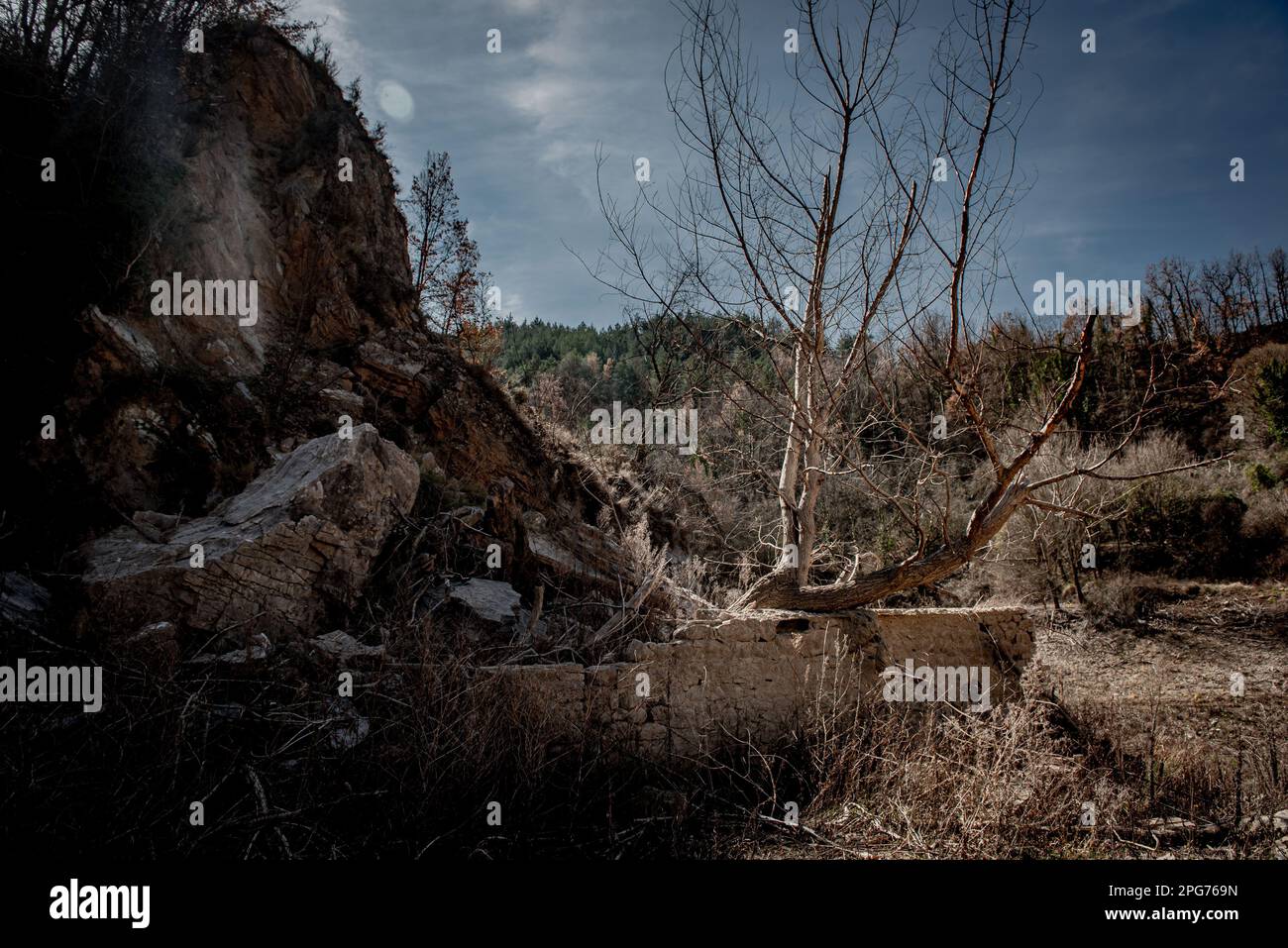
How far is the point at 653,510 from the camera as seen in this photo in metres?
16.7

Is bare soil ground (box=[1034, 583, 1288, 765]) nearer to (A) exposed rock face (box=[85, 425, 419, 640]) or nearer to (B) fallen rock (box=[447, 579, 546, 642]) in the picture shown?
(B) fallen rock (box=[447, 579, 546, 642])

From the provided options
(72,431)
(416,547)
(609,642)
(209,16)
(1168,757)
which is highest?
(209,16)

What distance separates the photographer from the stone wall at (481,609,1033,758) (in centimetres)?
539

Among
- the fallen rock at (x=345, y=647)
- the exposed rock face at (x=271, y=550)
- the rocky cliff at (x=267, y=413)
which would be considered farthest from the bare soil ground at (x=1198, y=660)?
the exposed rock face at (x=271, y=550)

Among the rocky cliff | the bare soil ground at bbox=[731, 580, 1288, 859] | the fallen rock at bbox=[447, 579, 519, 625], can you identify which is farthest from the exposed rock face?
the bare soil ground at bbox=[731, 580, 1288, 859]

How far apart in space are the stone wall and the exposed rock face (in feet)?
6.88

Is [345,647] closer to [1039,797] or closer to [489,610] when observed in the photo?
[489,610]

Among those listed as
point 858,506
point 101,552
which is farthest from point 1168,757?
point 858,506

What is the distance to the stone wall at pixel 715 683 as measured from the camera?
212 inches

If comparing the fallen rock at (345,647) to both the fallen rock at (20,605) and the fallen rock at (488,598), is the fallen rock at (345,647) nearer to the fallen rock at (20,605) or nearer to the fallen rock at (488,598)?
the fallen rock at (488,598)

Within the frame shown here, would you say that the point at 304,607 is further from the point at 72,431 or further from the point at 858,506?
the point at 858,506

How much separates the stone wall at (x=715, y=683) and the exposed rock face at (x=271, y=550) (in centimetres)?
210

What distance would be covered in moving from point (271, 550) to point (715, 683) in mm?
4353
